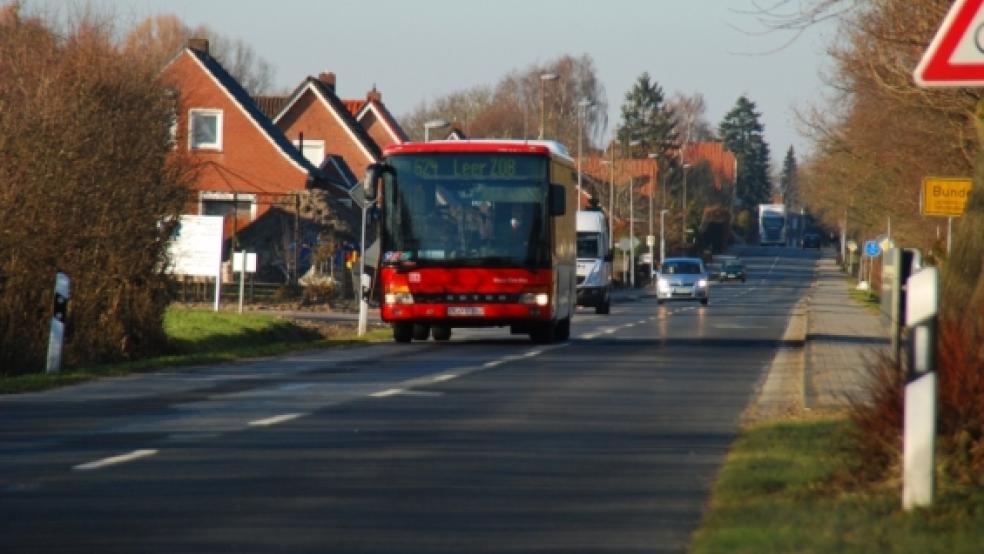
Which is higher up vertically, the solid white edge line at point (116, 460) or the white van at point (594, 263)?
the white van at point (594, 263)

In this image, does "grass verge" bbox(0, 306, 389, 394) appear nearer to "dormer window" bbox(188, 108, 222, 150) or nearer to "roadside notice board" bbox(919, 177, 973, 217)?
"roadside notice board" bbox(919, 177, 973, 217)

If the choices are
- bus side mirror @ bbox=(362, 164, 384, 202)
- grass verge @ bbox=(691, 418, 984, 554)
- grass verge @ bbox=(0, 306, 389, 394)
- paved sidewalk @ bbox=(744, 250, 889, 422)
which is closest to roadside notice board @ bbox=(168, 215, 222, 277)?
grass verge @ bbox=(0, 306, 389, 394)

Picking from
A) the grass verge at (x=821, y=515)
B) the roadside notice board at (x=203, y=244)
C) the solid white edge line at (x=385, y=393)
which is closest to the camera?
the grass verge at (x=821, y=515)

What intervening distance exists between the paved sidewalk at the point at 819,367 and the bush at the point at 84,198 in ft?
28.4

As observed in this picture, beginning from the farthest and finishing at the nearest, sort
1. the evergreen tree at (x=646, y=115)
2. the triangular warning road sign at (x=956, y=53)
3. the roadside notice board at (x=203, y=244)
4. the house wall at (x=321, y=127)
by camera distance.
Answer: the evergreen tree at (x=646, y=115)
the house wall at (x=321, y=127)
the roadside notice board at (x=203, y=244)
the triangular warning road sign at (x=956, y=53)

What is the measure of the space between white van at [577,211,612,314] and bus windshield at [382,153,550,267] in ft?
73.5

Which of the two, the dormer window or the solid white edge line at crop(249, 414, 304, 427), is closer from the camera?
the solid white edge line at crop(249, 414, 304, 427)

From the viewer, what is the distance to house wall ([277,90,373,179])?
8712cm

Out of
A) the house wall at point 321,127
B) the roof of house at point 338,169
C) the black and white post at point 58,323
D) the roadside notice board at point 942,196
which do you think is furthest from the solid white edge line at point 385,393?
the house wall at point 321,127

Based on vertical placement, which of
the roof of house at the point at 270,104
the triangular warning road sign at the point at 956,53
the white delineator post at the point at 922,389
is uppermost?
the roof of house at the point at 270,104

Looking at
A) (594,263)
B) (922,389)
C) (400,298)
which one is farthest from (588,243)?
(922,389)

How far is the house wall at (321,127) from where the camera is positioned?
8712 centimetres

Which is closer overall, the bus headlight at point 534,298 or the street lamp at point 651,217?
the bus headlight at point 534,298

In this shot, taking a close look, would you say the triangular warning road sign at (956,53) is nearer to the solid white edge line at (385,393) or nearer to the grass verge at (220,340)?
the solid white edge line at (385,393)
